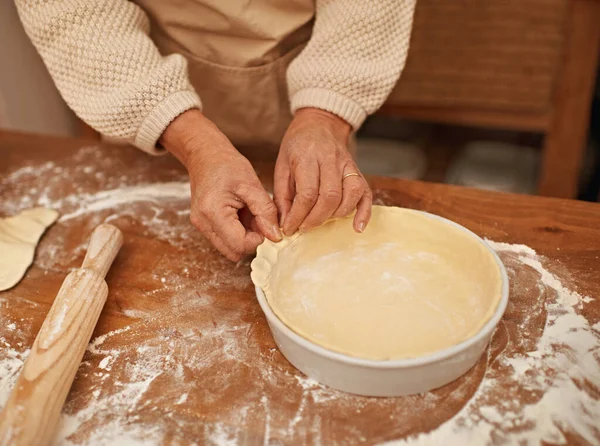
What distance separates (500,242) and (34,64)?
60.7 inches

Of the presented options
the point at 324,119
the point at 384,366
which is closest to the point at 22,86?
the point at 324,119

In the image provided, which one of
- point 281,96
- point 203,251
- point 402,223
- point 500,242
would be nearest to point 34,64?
point 281,96

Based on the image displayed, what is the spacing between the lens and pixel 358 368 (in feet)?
1.94

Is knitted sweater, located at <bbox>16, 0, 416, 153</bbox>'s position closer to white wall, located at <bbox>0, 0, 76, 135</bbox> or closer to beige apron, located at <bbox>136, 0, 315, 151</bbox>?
beige apron, located at <bbox>136, 0, 315, 151</bbox>

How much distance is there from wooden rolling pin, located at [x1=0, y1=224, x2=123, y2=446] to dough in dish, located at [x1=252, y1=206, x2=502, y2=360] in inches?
9.5

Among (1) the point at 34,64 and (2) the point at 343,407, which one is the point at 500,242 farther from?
(1) the point at 34,64

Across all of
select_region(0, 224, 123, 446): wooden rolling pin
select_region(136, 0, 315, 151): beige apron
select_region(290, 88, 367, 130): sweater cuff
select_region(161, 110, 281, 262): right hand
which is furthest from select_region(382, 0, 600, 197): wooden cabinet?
select_region(0, 224, 123, 446): wooden rolling pin

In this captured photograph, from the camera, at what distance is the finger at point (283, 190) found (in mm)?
823

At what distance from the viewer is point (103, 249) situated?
849mm

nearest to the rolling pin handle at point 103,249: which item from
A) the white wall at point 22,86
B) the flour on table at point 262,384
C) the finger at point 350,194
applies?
the flour on table at point 262,384

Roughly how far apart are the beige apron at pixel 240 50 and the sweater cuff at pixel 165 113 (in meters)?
0.21

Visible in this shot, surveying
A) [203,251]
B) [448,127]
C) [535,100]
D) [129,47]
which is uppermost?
[129,47]

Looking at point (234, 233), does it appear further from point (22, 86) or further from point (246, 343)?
point (22, 86)

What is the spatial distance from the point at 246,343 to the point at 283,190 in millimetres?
249
